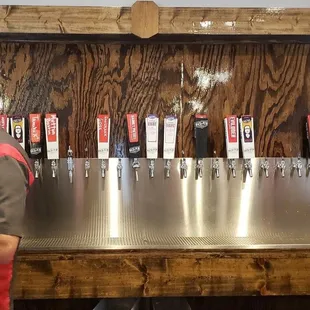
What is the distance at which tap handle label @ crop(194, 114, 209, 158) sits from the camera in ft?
7.28

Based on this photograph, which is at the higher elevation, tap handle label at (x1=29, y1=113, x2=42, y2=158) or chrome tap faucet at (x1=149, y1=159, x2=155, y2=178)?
tap handle label at (x1=29, y1=113, x2=42, y2=158)

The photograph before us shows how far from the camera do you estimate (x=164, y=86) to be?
230 centimetres

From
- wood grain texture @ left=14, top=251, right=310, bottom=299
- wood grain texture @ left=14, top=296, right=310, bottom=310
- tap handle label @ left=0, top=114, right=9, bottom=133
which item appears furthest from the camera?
wood grain texture @ left=14, top=296, right=310, bottom=310

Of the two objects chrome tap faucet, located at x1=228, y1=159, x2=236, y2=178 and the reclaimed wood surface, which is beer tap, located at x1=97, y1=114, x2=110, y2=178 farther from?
chrome tap faucet, located at x1=228, y1=159, x2=236, y2=178

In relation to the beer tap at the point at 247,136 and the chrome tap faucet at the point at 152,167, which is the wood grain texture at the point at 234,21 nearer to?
the beer tap at the point at 247,136

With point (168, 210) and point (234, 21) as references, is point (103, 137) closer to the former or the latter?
point (168, 210)

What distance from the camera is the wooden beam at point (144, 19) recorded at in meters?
2.00

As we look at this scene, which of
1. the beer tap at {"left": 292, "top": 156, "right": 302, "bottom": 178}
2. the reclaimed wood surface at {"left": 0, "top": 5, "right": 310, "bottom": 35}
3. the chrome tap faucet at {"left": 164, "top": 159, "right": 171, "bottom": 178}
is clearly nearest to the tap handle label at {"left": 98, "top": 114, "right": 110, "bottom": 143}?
the chrome tap faucet at {"left": 164, "top": 159, "right": 171, "bottom": 178}

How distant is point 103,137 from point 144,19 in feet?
1.92

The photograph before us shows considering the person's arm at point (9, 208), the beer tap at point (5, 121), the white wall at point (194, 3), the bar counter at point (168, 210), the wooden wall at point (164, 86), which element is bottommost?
the bar counter at point (168, 210)

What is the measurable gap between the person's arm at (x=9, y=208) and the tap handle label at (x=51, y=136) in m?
0.97

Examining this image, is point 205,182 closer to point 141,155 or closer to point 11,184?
point 141,155

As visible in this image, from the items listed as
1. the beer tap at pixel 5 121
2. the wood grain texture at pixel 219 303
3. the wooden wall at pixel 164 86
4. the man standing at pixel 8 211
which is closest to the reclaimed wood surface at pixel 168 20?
the wooden wall at pixel 164 86

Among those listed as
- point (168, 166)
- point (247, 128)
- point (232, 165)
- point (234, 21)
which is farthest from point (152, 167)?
point (234, 21)
